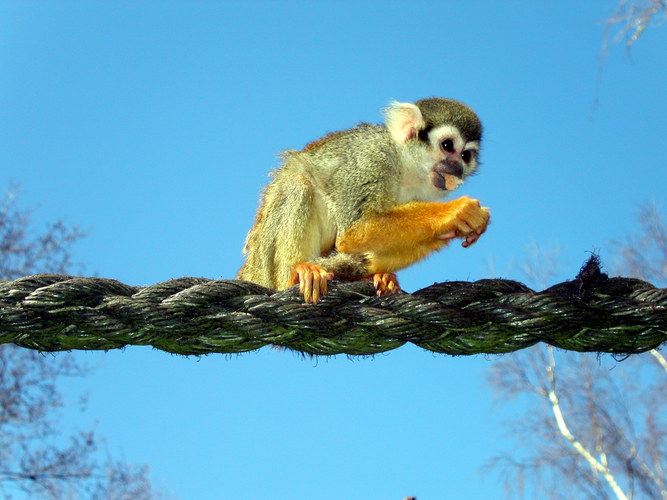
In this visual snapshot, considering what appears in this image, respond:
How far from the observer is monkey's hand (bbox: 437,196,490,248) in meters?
4.07

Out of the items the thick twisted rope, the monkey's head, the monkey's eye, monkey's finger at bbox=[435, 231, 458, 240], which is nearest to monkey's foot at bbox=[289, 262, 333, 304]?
the thick twisted rope

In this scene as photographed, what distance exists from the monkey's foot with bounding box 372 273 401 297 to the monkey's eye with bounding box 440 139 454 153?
1.36m

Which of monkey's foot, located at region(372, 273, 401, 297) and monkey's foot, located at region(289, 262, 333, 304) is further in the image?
monkey's foot, located at region(372, 273, 401, 297)

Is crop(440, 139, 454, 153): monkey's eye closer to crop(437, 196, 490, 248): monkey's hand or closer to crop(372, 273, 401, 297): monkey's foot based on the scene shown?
crop(437, 196, 490, 248): monkey's hand

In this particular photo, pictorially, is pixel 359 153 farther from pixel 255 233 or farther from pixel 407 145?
pixel 255 233

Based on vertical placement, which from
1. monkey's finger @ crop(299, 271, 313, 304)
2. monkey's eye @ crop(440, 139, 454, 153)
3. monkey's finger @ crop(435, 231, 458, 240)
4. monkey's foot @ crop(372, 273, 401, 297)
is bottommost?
monkey's finger @ crop(299, 271, 313, 304)

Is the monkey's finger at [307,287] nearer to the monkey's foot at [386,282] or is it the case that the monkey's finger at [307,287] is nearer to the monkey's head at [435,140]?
the monkey's foot at [386,282]

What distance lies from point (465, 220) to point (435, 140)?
111 centimetres

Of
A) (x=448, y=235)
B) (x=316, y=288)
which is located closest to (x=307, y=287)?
(x=316, y=288)

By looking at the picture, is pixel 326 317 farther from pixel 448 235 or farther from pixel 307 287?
pixel 448 235

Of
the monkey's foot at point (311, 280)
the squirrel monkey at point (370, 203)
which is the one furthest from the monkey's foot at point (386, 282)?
the monkey's foot at point (311, 280)

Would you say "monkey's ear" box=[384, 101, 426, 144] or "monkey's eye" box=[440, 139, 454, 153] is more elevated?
"monkey's ear" box=[384, 101, 426, 144]

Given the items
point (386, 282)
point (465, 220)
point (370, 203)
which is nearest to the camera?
point (386, 282)

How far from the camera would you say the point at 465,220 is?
4070mm
